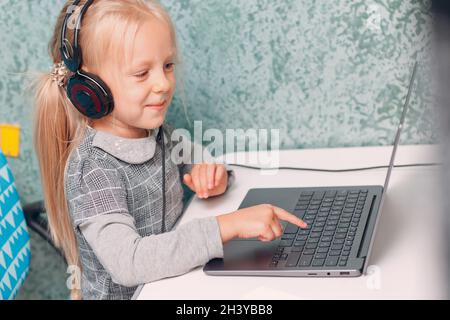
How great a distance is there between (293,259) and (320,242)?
0.06 metres

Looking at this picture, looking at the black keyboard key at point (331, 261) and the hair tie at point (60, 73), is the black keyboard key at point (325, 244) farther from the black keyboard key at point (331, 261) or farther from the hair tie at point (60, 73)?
the hair tie at point (60, 73)

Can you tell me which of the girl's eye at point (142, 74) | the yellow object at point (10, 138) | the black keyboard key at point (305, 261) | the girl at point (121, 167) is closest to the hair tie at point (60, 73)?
the girl at point (121, 167)

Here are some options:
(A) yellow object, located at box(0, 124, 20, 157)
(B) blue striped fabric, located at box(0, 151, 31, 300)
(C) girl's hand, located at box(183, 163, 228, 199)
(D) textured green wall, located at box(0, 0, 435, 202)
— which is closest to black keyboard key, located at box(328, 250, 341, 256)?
(C) girl's hand, located at box(183, 163, 228, 199)

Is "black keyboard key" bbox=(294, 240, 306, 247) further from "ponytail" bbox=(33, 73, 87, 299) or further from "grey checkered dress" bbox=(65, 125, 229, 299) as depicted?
"ponytail" bbox=(33, 73, 87, 299)

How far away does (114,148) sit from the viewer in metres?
1.14

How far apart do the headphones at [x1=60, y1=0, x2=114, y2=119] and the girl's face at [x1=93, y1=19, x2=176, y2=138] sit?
4 cm

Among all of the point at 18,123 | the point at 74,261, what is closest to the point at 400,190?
the point at 74,261

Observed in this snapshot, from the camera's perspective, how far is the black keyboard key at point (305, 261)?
94cm

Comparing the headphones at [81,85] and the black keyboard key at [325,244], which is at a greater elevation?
the headphones at [81,85]

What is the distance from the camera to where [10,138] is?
1.50 m

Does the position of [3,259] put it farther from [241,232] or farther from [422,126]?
[422,126]

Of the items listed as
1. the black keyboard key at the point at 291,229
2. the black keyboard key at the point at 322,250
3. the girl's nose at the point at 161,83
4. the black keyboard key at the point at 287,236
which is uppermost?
the girl's nose at the point at 161,83

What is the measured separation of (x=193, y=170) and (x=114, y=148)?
18 cm

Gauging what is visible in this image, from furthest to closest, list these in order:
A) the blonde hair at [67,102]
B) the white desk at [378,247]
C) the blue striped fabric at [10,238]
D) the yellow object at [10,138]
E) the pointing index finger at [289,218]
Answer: the yellow object at [10,138]
the blue striped fabric at [10,238]
the blonde hair at [67,102]
the pointing index finger at [289,218]
the white desk at [378,247]
